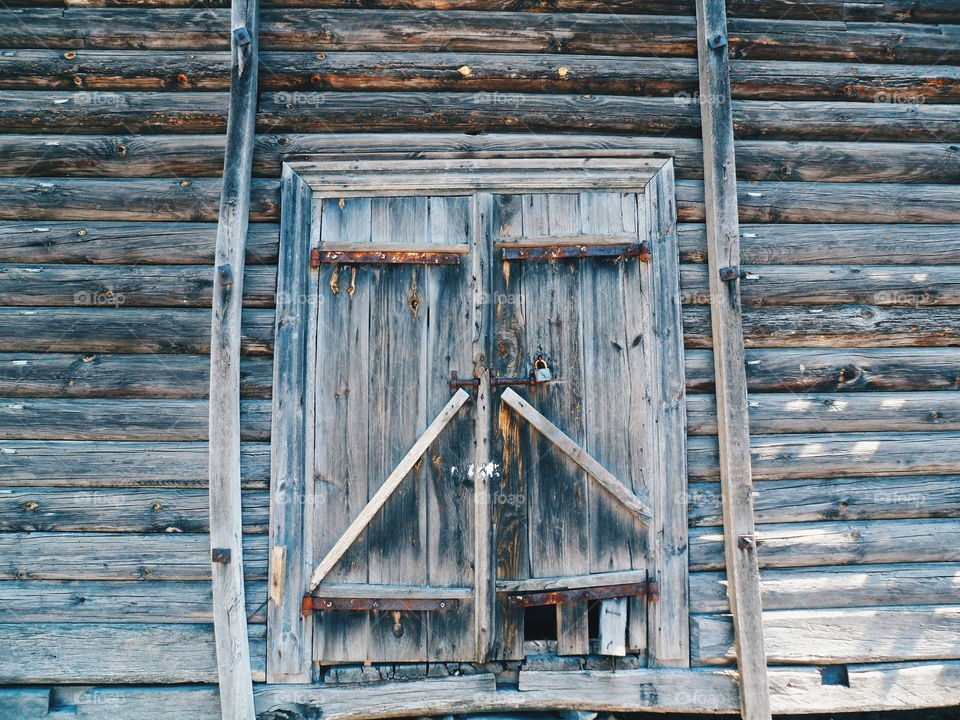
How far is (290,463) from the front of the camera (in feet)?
10.4

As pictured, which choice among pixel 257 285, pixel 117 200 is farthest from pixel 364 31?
pixel 117 200

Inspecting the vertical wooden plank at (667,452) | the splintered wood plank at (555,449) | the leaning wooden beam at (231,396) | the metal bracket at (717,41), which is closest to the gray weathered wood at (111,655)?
the leaning wooden beam at (231,396)

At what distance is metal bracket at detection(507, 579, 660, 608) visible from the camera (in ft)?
10.4

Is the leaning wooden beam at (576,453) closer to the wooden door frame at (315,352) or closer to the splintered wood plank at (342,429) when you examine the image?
the wooden door frame at (315,352)

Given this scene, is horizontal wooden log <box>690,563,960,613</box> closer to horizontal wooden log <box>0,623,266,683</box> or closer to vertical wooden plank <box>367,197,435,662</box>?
vertical wooden plank <box>367,197,435,662</box>

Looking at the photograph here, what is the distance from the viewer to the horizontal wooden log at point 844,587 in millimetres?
3244

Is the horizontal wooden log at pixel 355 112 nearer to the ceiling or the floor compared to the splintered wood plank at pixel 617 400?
nearer to the ceiling

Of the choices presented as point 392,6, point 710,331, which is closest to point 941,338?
point 710,331

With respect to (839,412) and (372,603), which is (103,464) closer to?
(372,603)

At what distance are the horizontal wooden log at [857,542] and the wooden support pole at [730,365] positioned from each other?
18 cm

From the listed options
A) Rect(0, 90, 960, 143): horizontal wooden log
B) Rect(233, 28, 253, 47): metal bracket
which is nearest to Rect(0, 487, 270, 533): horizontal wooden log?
Rect(0, 90, 960, 143): horizontal wooden log

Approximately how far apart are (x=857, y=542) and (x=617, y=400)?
1.58 m

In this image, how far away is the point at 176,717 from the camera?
316cm

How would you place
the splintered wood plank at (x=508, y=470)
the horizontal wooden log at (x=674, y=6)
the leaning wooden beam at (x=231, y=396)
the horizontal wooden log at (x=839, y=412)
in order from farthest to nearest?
the horizontal wooden log at (x=674, y=6) < the horizontal wooden log at (x=839, y=412) < the splintered wood plank at (x=508, y=470) < the leaning wooden beam at (x=231, y=396)
